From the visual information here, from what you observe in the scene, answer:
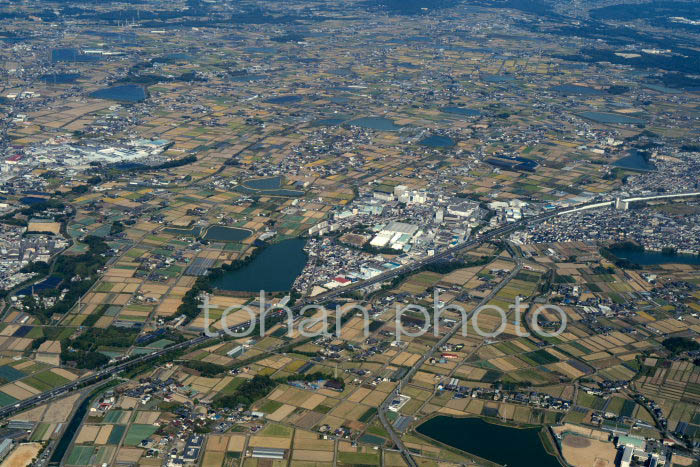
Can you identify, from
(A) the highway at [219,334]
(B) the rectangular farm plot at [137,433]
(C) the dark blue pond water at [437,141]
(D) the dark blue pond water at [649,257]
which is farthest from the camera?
(C) the dark blue pond water at [437,141]

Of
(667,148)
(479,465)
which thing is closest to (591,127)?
(667,148)

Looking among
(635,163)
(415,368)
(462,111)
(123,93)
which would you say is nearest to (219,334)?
(415,368)

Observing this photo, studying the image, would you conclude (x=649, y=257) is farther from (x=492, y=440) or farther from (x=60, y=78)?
(x=60, y=78)

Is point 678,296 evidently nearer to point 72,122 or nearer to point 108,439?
point 108,439

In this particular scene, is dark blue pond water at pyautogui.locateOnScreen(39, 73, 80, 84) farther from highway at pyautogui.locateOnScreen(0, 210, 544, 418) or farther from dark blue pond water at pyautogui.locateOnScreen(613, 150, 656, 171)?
dark blue pond water at pyautogui.locateOnScreen(613, 150, 656, 171)

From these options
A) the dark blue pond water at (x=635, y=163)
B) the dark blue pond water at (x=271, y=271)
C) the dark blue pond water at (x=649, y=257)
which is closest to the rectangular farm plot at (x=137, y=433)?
the dark blue pond water at (x=271, y=271)

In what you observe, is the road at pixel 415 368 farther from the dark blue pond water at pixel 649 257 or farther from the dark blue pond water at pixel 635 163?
the dark blue pond water at pixel 635 163

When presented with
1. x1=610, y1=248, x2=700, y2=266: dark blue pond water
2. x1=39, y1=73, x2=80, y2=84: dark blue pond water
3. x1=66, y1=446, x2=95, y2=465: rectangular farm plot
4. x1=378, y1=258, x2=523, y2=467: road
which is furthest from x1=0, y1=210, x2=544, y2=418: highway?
x1=39, y1=73, x2=80, y2=84: dark blue pond water

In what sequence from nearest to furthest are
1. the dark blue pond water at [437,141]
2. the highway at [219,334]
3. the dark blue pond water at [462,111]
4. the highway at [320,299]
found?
the highway at [219,334]
the highway at [320,299]
the dark blue pond water at [437,141]
the dark blue pond water at [462,111]

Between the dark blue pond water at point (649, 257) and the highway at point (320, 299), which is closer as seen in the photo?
the highway at point (320, 299)
